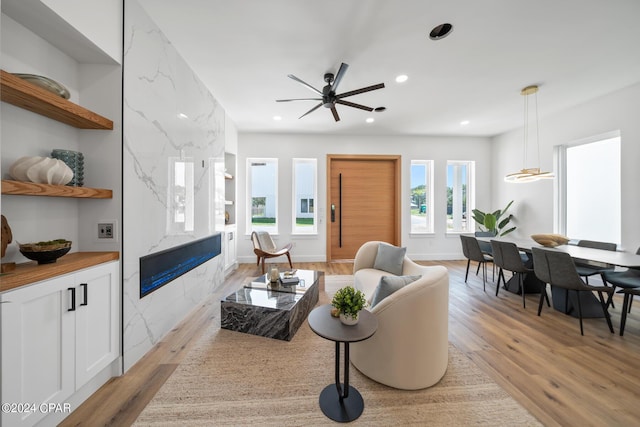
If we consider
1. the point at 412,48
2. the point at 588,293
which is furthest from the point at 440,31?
the point at 588,293

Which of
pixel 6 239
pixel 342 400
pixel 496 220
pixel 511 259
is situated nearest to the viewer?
pixel 6 239

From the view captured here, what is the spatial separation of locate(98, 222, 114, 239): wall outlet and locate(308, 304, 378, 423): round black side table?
165 centimetres

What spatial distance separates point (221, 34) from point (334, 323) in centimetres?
276

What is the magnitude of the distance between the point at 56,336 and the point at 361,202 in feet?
16.3

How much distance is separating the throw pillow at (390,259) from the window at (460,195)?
11.1ft

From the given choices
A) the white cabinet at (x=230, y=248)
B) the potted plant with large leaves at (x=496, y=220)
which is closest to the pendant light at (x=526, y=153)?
the potted plant with large leaves at (x=496, y=220)

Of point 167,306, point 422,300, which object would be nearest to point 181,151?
point 167,306

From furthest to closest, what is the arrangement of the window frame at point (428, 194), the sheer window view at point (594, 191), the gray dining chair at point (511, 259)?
the window frame at point (428, 194) < the sheer window view at point (594, 191) < the gray dining chair at point (511, 259)

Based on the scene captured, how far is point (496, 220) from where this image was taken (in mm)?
5047

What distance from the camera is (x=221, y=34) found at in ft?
7.58

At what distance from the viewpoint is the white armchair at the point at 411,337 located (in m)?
1.60

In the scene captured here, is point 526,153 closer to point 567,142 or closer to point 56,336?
point 567,142

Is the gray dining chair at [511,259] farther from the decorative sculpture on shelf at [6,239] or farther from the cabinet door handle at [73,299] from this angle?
the decorative sculpture on shelf at [6,239]

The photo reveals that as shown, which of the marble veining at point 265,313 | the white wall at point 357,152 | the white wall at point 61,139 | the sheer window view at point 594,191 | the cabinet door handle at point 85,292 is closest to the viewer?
the white wall at point 61,139
